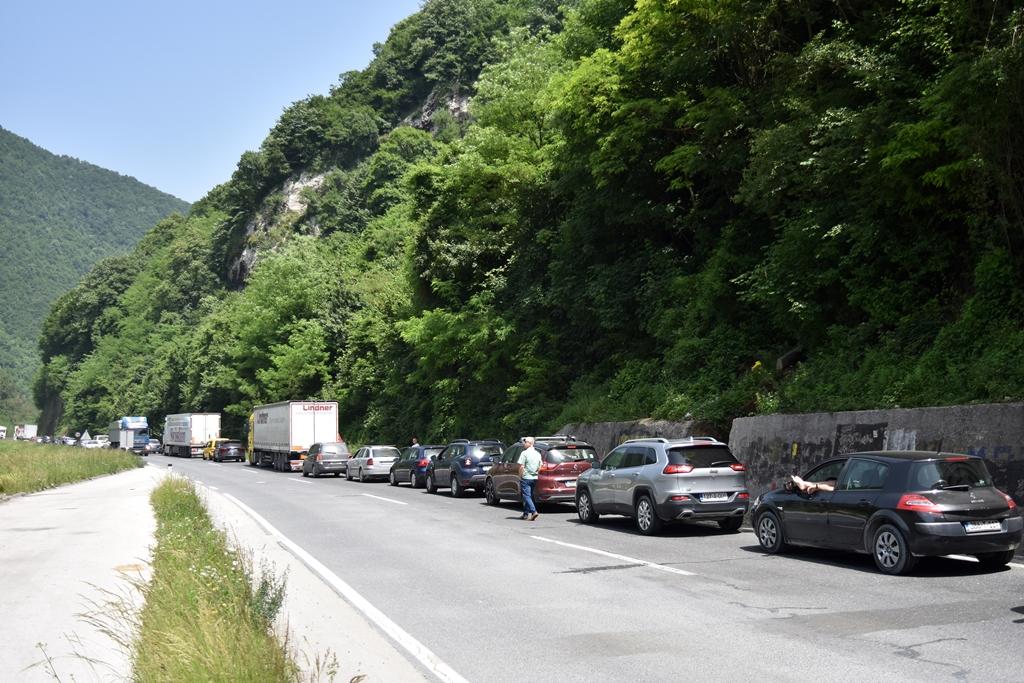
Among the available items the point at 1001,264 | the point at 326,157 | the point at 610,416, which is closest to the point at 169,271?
the point at 326,157

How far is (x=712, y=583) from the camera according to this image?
11172 mm

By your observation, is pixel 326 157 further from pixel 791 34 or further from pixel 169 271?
pixel 791 34

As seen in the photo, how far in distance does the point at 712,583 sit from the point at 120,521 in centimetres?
1334

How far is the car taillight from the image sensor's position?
36.9ft

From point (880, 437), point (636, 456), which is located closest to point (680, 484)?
point (636, 456)

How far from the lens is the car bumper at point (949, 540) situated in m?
11.1

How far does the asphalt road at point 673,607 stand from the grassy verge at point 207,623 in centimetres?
152

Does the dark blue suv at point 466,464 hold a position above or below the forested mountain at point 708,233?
below

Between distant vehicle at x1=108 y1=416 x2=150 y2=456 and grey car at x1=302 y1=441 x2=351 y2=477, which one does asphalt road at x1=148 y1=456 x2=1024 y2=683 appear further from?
distant vehicle at x1=108 y1=416 x2=150 y2=456

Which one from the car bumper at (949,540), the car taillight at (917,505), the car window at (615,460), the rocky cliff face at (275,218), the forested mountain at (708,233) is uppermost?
the rocky cliff face at (275,218)

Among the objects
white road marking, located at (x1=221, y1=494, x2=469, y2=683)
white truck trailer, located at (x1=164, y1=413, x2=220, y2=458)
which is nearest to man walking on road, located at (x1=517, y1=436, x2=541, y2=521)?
white road marking, located at (x1=221, y1=494, x2=469, y2=683)

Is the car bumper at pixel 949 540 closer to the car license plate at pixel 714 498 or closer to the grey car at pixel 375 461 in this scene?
the car license plate at pixel 714 498

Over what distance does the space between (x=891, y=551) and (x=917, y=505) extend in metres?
0.73

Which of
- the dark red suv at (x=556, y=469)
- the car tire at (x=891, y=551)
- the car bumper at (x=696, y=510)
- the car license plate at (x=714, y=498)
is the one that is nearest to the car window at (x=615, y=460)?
the car bumper at (x=696, y=510)
